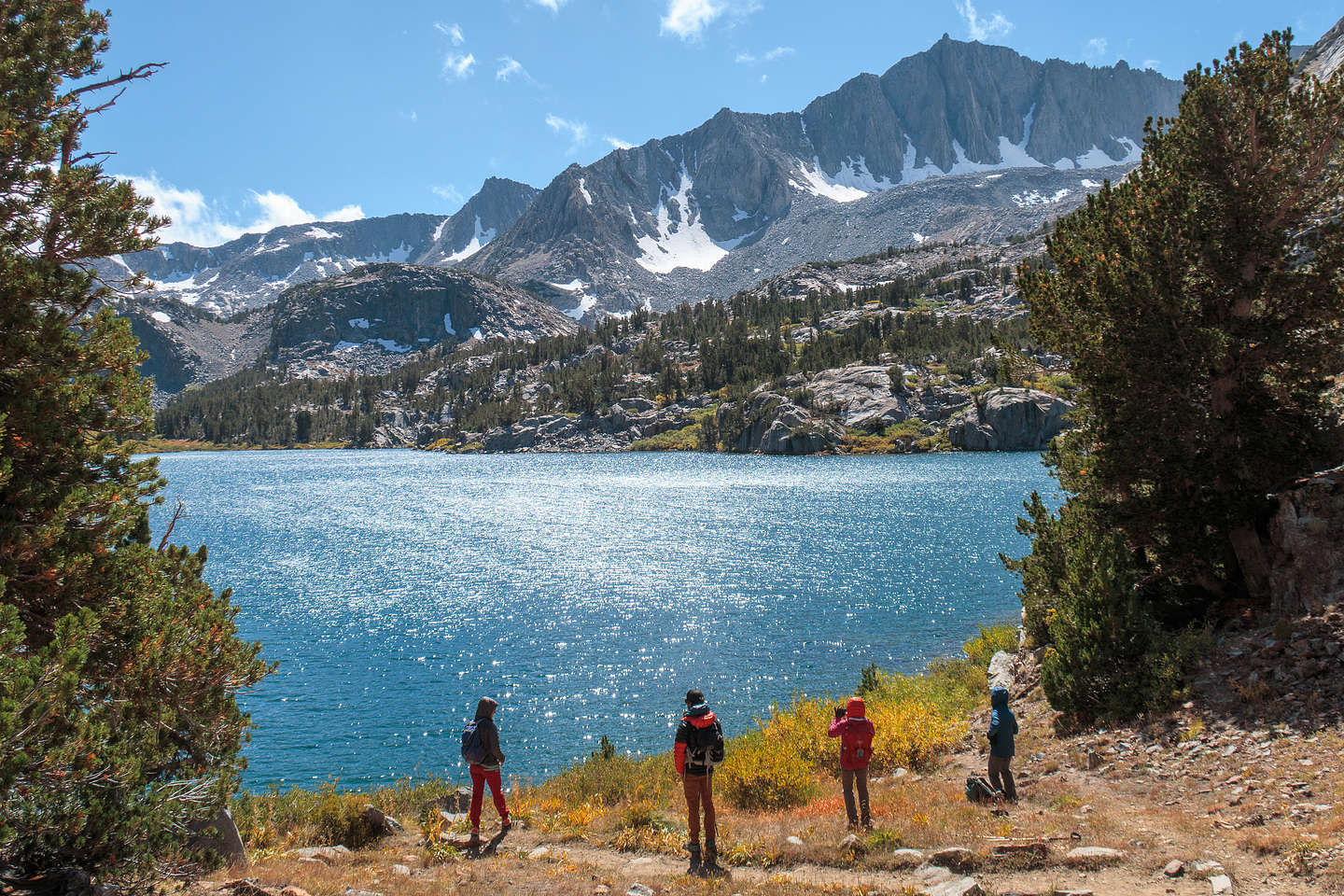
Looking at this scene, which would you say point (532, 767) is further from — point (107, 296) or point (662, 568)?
point (662, 568)

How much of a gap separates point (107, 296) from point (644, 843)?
13.6 m

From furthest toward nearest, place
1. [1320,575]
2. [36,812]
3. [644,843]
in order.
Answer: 1. [1320,575]
2. [644,843]
3. [36,812]

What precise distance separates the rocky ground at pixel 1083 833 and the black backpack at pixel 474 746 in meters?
1.71

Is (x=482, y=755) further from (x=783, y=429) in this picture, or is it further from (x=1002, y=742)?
(x=783, y=429)

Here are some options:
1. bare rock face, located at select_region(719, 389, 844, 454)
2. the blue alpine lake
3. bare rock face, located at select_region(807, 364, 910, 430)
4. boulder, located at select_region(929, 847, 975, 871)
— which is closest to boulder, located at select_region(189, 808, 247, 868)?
boulder, located at select_region(929, 847, 975, 871)

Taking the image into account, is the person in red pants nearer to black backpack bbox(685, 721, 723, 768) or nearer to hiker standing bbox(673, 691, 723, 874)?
hiker standing bbox(673, 691, 723, 874)

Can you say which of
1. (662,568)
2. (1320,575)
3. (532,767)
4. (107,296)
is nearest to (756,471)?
(662,568)

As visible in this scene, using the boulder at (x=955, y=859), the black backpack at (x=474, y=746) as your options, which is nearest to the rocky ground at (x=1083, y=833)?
the boulder at (x=955, y=859)

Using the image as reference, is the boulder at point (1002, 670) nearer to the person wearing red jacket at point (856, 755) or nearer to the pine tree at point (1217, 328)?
the pine tree at point (1217, 328)

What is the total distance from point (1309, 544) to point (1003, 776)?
9272 mm

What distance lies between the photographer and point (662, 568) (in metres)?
59.0

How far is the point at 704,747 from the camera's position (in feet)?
45.2

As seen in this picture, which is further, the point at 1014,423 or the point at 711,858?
the point at 1014,423

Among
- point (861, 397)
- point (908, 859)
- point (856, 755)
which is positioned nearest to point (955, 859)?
point (908, 859)
